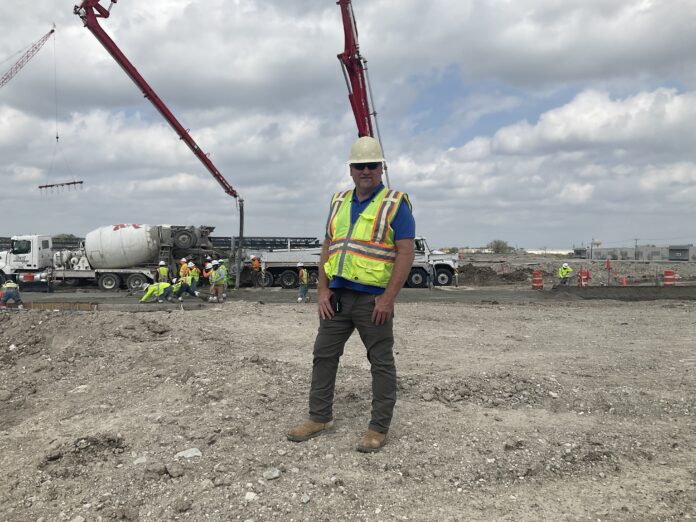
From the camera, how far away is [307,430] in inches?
149

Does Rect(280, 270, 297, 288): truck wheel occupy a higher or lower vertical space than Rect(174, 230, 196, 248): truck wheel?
lower

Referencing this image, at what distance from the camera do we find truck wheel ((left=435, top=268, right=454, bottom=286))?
25.0 m

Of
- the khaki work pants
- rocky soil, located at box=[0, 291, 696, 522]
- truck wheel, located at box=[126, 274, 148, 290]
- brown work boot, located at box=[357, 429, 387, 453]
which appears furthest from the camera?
truck wheel, located at box=[126, 274, 148, 290]

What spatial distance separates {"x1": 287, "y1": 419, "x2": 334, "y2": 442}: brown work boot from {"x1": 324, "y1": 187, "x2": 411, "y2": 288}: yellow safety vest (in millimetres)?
1037

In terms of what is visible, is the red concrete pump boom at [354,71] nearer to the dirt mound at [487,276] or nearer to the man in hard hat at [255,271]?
the man in hard hat at [255,271]

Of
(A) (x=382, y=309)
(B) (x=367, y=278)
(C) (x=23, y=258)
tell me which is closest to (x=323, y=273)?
(B) (x=367, y=278)

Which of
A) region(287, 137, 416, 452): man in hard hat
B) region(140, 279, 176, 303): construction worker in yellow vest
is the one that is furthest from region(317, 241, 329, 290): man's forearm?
region(140, 279, 176, 303): construction worker in yellow vest

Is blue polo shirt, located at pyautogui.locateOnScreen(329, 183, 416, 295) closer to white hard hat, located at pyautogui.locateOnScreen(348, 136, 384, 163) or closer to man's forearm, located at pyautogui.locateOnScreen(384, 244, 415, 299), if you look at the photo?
man's forearm, located at pyautogui.locateOnScreen(384, 244, 415, 299)

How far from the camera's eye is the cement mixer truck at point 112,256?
77.0ft

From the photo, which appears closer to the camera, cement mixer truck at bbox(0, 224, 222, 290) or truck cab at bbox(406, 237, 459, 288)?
cement mixer truck at bbox(0, 224, 222, 290)

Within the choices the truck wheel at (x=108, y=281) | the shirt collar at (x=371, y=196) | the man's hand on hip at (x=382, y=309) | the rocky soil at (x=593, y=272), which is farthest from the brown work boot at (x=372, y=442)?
the rocky soil at (x=593, y=272)

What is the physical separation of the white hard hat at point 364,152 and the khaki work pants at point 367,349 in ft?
2.87

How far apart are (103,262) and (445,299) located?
1461 centimetres

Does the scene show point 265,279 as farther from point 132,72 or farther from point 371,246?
point 371,246
